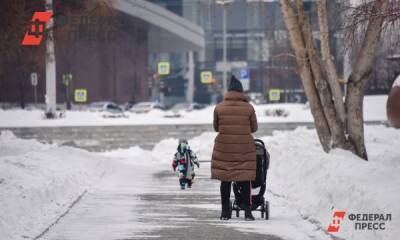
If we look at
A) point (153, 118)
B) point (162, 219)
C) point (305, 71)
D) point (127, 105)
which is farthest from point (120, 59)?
point (162, 219)

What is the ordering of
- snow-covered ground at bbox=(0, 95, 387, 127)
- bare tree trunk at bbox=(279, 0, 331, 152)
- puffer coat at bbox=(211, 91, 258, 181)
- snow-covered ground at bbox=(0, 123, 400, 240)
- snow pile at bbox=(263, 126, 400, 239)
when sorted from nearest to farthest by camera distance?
1. snow pile at bbox=(263, 126, 400, 239)
2. snow-covered ground at bbox=(0, 123, 400, 240)
3. puffer coat at bbox=(211, 91, 258, 181)
4. bare tree trunk at bbox=(279, 0, 331, 152)
5. snow-covered ground at bbox=(0, 95, 387, 127)

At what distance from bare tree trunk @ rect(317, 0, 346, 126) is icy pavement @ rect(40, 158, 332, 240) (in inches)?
137

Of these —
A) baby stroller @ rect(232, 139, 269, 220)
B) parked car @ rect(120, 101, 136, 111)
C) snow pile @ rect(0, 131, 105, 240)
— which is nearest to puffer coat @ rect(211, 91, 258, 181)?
baby stroller @ rect(232, 139, 269, 220)

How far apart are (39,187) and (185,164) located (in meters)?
5.00

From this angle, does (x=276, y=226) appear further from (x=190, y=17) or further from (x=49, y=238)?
(x=190, y=17)

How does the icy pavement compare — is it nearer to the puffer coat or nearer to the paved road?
the paved road

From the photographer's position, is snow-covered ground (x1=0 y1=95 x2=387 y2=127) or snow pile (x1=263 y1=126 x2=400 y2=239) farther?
snow-covered ground (x1=0 y1=95 x2=387 y2=127)

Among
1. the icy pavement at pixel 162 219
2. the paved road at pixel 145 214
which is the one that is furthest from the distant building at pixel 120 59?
the icy pavement at pixel 162 219

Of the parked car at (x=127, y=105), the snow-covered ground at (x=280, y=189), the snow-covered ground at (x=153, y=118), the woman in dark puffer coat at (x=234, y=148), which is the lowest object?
the parked car at (x=127, y=105)

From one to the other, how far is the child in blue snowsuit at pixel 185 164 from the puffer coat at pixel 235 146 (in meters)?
6.09

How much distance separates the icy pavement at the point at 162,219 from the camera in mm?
12430

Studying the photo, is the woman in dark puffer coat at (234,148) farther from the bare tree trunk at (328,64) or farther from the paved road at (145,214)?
the bare tree trunk at (328,64)

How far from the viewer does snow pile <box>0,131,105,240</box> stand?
12805 mm

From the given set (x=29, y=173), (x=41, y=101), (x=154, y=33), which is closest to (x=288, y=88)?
(x=154, y=33)
